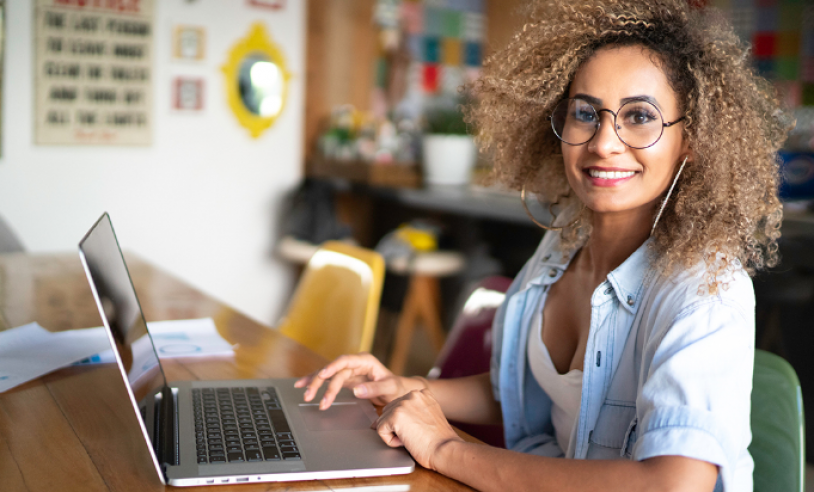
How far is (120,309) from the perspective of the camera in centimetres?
97

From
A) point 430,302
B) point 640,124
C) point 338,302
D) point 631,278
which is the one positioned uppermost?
point 640,124

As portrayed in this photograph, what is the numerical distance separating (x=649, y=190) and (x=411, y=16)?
3600 mm

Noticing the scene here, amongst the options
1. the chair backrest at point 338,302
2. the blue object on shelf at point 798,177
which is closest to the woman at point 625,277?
the chair backrest at point 338,302

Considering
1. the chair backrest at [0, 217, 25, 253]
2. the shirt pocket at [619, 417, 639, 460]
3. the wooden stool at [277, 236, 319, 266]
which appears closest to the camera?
the shirt pocket at [619, 417, 639, 460]

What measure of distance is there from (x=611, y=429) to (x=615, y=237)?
0.32m

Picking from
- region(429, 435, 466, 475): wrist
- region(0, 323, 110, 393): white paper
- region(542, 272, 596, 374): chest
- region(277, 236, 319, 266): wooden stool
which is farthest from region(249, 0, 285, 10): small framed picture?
region(429, 435, 466, 475): wrist

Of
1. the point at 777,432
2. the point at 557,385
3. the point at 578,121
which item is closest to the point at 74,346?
the point at 557,385

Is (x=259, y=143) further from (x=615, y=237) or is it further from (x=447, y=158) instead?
(x=615, y=237)

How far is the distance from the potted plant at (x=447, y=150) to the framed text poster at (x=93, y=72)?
4.54 ft

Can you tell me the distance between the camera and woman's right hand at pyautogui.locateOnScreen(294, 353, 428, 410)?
1.08m

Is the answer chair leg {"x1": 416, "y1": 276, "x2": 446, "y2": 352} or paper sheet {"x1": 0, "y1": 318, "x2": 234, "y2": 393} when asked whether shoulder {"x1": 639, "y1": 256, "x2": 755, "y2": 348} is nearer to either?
paper sheet {"x1": 0, "y1": 318, "x2": 234, "y2": 393}

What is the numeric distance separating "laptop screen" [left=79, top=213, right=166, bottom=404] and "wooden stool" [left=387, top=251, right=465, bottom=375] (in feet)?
6.73

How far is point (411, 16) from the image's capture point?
14.5 ft

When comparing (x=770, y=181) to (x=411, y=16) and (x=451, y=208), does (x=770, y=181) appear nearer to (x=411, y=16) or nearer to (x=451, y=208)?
(x=451, y=208)
